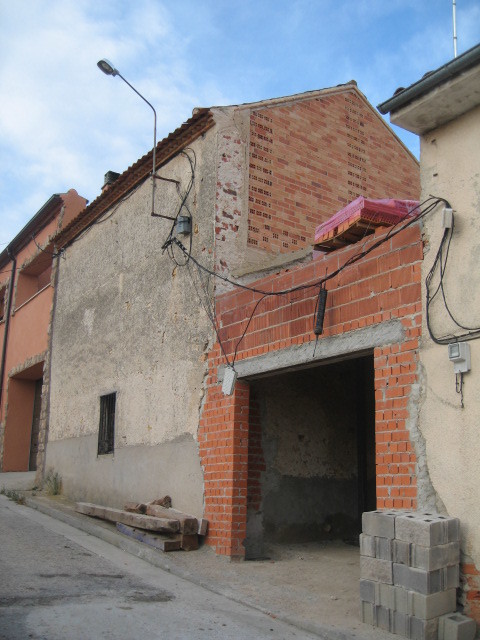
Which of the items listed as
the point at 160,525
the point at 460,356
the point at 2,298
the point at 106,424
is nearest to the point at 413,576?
the point at 460,356

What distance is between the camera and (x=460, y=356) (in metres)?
4.95

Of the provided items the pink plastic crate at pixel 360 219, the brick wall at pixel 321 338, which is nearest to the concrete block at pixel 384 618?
the brick wall at pixel 321 338

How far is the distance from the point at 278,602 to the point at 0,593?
2348 millimetres

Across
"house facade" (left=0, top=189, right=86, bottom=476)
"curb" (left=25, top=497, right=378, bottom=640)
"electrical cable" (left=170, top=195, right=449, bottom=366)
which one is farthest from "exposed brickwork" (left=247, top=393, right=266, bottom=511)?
"house facade" (left=0, top=189, right=86, bottom=476)

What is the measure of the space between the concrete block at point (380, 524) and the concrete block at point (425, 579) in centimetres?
23

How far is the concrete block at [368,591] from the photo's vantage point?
16.1 feet

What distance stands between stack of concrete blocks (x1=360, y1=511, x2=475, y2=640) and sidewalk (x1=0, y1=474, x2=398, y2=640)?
0.58ft

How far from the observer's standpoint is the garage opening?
26.1ft

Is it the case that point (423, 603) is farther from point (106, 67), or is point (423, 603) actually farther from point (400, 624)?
point (106, 67)

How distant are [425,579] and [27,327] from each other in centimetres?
1312

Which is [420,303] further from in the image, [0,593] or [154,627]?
[0,593]

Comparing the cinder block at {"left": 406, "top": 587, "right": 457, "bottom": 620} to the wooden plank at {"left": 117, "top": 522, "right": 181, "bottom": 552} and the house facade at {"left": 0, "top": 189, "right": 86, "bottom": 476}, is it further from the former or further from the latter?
the house facade at {"left": 0, "top": 189, "right": 86, "bottom": 476}

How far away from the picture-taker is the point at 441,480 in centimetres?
505

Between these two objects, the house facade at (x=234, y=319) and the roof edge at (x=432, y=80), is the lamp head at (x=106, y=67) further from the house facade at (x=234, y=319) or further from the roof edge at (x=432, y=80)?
the roof edge at (x=432, y=80)
